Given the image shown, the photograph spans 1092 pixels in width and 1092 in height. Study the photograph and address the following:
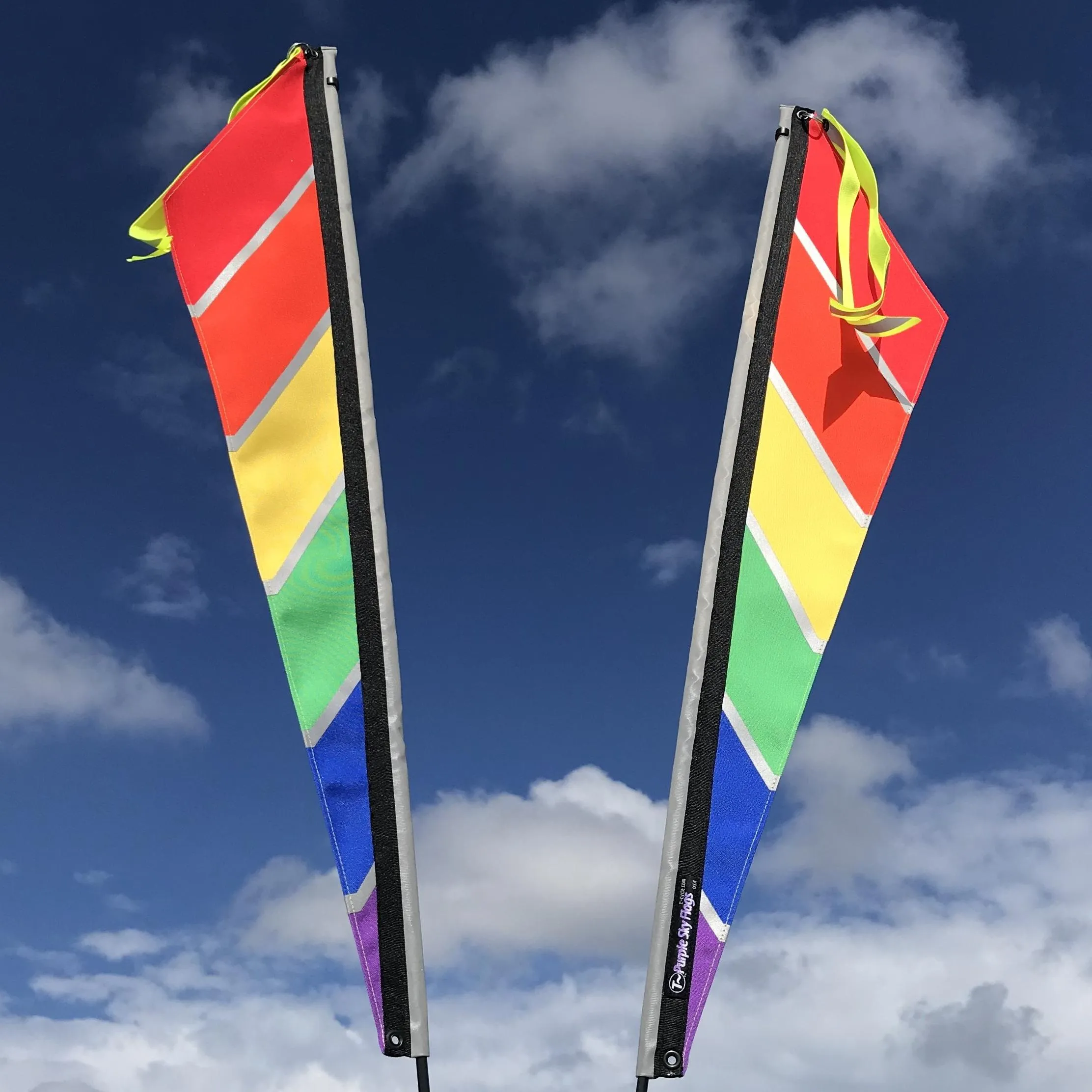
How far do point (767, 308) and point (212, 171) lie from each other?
3.26 m

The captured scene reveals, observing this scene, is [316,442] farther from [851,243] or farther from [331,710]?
[851,243]

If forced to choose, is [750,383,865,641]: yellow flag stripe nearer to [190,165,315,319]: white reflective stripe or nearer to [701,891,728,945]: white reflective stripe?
[701,891,728,945]: white reflective stripe

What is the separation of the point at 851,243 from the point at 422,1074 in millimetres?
5264

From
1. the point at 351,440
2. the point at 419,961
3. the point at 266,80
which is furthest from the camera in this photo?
the point at 266,80

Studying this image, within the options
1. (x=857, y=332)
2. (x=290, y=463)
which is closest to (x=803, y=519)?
(x=857, y=332)

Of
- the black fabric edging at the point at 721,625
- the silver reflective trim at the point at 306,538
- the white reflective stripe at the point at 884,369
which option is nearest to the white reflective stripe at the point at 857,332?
the white reflective stripe at the point at 884,369

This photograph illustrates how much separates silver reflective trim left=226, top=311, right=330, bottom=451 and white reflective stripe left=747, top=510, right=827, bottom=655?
2547 millimetres

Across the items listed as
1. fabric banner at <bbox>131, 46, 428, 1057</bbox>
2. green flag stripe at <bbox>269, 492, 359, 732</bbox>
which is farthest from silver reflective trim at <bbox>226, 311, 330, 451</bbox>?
green flag stripe at <bbox>269, 492, 359, 732</bbox>

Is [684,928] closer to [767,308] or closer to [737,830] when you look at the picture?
[737,830]

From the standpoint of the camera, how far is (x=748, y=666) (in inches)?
266

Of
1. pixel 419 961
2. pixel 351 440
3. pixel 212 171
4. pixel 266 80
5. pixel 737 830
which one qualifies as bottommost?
pixel 419 961

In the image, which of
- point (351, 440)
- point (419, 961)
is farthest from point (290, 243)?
point (419, 961)

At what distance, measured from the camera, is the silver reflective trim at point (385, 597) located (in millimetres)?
6359

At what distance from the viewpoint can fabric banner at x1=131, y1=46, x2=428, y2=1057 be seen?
6441mm
